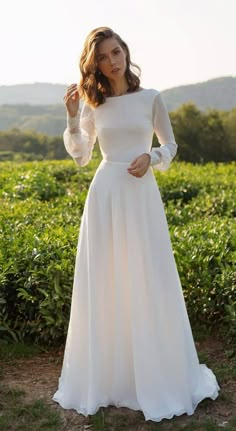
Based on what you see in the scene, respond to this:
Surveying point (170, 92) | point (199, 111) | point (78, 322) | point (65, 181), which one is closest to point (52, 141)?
point (170, 92)

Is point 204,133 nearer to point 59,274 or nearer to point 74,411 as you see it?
point 59,274

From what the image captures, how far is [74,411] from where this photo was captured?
3.33m

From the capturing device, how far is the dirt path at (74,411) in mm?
3221

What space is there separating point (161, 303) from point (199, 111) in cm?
2682

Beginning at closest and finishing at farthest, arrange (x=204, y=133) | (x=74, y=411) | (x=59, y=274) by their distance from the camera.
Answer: (x=74, y=411), (x=59, y=274), (x=204, y=133)

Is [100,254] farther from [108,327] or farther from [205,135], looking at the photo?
[205,135]

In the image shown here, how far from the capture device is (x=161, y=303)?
318 centimetres

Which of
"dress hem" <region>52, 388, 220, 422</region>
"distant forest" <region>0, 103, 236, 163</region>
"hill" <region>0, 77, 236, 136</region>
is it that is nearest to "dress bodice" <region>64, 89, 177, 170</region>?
"dress hem" <region>52, 388, 220, 422</region>

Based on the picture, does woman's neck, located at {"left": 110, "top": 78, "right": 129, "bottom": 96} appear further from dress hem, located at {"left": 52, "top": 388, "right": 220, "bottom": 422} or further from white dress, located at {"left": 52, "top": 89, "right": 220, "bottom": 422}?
dress hem, located at {"left": 52, "top": 388, "right": 220, "bottom": 422}

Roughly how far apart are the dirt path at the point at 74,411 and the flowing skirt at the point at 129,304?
0.06m

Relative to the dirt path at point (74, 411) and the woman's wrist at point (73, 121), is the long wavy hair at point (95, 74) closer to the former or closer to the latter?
the woman's wrist at point (73, 121)

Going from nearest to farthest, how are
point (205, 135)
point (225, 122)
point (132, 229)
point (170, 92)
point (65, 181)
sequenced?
point (132, 229) < point (65, 181) < point (205, 135) < point (225, 122) < point (170, 92)

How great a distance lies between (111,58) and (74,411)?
71.4 inches

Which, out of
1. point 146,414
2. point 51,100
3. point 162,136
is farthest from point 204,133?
point 146,414
